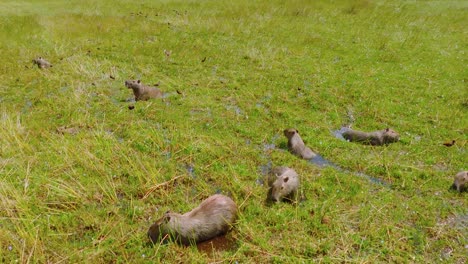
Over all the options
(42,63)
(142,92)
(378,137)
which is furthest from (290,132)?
(42,63)

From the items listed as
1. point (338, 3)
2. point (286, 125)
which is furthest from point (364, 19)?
point (286, 125)

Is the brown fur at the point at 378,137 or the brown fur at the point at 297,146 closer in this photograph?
the brown fur at the point at 297,146

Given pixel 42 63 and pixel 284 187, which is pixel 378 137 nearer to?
pixel 284 187

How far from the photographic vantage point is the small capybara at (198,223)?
791 centimetres

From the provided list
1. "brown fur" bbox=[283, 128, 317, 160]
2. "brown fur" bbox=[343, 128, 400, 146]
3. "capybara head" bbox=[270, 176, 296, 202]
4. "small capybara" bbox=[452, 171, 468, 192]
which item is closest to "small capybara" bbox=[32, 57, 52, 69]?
"brown fur" bbox=[283, 128, 317, 160]

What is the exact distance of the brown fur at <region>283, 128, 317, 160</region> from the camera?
11648 mm

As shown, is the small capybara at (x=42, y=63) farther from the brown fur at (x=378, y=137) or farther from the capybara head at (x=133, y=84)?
the brown fur at (x=378, y=137)

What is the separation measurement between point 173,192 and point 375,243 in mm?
5145

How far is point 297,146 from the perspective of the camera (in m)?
11.8

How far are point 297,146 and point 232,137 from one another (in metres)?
2.34

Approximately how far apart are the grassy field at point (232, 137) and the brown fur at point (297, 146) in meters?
0.31

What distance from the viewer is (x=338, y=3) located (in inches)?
1378

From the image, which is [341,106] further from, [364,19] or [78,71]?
[364,19]

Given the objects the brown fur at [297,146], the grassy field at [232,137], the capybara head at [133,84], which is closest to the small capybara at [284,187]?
the grassy field at [232,137]
